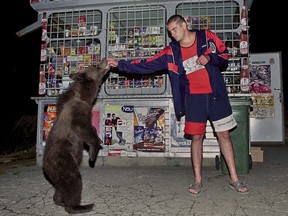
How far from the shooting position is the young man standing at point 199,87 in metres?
4.34

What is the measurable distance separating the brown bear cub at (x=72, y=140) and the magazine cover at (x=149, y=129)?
1575mm

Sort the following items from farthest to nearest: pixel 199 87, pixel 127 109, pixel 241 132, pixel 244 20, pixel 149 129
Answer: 1. pixel 127 109
2. pixel 149 129
3. pixel 244 20
4. pixel 241 132
5. pixel 199 87

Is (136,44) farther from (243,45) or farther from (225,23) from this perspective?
(243,45)

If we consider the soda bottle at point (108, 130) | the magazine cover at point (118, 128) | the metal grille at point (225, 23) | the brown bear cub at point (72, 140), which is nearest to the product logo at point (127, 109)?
the magazine cover at point (118, 128)

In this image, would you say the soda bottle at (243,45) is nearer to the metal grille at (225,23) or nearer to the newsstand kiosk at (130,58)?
the newsstand kiosk at (130,58)

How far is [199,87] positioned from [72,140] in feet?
6.05

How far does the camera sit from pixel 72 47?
22.9ft

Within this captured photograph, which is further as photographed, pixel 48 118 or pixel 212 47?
pixel 48 118

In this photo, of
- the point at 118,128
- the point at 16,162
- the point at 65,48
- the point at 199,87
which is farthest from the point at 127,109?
the point at 16,162

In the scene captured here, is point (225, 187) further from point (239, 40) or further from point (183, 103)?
point (239, 40)

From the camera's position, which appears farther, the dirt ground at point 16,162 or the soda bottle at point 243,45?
the dirt ground at point 16,162

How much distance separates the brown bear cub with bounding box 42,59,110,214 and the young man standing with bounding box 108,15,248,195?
1254 millimetres

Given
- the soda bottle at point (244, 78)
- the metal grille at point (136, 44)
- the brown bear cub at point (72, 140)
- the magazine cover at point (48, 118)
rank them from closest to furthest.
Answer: the brown bear cub at point (72, 140) < the soda bottle at point (244, 78) < the metal grille at point (136, 44) < the magazine cover at point (48, 118)

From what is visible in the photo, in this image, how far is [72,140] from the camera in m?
4.36
